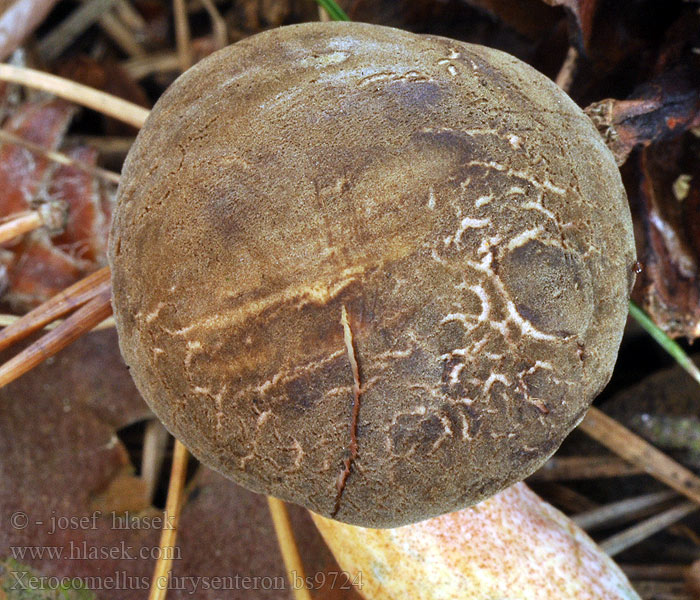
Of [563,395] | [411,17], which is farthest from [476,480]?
[411,17]

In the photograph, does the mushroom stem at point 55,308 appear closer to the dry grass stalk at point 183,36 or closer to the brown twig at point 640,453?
the dry grass stalk at point 183,36

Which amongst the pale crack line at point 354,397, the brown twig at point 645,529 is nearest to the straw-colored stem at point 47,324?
the pale crack line at point 354,397

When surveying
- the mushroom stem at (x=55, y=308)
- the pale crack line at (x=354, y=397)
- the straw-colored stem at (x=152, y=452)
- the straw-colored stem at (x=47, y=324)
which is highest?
the pale crack line at (x=354, y=397)

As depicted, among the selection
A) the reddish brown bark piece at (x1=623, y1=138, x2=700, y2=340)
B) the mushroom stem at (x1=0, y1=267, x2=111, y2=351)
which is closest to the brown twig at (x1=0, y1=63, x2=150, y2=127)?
the mushroom stem at (x1=0, y1=267, x2=111, y2=351)

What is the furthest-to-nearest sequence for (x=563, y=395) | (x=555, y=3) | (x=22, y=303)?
(x=22, y=303) < (x=555, y=3) < (x=563, y=395)

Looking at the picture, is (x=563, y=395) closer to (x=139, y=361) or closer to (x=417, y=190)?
(x=417, y=190)
